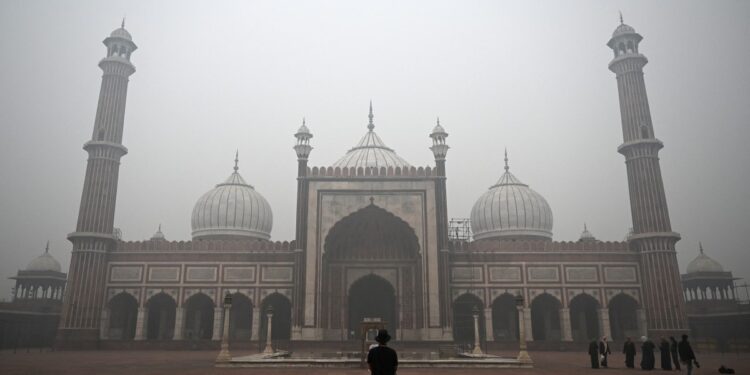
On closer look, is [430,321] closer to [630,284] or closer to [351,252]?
[351,252]

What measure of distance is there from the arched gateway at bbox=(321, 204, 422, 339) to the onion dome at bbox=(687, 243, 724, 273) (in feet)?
62.0

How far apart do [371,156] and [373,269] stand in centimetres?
640

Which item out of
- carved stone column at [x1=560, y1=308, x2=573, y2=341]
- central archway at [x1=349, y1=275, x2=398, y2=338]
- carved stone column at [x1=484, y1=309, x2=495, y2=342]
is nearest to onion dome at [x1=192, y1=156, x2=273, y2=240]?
central archway at [x1=349, y1=275, x2=398, y2=338]

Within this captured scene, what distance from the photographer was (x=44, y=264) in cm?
3297

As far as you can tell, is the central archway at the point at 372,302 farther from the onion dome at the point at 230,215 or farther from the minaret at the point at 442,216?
the onion dome at the point at 230,215

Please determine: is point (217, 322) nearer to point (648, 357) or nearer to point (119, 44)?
point (119, 44)

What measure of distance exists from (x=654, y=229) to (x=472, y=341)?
8938 millimetres

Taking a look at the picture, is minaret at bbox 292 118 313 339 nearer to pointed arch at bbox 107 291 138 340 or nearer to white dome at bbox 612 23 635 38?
pointed arch at bbox 107 291 138 340

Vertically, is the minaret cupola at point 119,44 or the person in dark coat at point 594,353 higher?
the minaret cupola at point 119,44

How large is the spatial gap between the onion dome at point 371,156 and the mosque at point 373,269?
3.49 meters

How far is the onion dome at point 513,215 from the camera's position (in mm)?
29000

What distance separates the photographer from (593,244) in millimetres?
24531

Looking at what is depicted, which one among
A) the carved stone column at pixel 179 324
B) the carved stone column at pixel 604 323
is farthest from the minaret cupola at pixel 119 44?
the carved stone column at pixel 604 323

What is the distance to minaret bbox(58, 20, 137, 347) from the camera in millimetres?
22656
